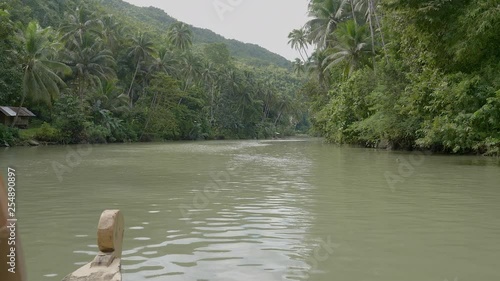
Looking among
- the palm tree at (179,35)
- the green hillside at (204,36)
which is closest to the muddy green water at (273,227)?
the palm tree at (179,35)

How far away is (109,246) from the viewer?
2.05 metres

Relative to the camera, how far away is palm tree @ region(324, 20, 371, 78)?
32.3 metres

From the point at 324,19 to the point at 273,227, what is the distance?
38.8 m

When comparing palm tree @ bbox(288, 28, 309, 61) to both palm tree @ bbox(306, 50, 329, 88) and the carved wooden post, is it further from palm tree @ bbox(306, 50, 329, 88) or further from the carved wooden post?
the carved wooden post

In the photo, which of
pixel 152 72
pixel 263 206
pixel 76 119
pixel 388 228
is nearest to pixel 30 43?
pixel 76 119

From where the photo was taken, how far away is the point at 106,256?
2051mm

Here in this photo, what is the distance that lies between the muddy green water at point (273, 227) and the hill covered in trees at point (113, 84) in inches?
807

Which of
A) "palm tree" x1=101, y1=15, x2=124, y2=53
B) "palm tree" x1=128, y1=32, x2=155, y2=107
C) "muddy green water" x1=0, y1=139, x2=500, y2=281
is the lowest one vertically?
"muddy green water" x1=0, y1=139, x2=500, y2=281

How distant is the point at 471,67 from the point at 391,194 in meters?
9.65

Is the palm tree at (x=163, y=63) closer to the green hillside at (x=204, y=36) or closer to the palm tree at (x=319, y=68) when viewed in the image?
the palm tree at (x=319, y=68)

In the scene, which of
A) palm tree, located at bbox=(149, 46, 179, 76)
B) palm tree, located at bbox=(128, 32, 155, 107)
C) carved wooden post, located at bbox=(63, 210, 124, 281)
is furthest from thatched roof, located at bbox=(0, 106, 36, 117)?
carved wooden post, located at bbox=(63, 210, 124, 281)

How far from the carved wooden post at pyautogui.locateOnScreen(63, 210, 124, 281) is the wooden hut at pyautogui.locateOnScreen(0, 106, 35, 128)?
37.3 m

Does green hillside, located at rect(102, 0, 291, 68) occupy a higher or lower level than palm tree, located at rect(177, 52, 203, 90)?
higher

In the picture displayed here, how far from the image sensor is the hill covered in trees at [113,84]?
33906 mm
